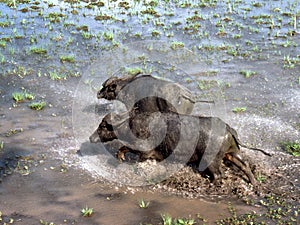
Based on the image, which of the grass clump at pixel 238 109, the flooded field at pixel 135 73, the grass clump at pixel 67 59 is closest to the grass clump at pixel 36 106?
the flooded field at pixel 135 73

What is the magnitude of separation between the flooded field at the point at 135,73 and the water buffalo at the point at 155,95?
927mm

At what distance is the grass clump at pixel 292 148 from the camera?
7.98 m

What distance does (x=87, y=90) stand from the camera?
37.3 feet

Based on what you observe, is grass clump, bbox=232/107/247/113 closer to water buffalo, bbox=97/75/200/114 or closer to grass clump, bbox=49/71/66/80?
water buffalo, bbox=97/75/200/114

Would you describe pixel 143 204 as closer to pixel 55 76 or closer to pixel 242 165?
pixel 242 165

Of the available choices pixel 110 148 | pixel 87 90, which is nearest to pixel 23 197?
pixel 110 148

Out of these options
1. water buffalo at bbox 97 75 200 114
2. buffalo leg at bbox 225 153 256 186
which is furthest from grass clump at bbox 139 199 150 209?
water buffalo at bbox 97 75 200 114

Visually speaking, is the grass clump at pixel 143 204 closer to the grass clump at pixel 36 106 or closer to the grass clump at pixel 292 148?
the grass clump at pixel 292 148

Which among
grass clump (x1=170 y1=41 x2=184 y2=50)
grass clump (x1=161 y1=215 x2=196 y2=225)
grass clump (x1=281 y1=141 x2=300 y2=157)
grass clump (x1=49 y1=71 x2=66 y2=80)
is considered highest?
grass clump (x1=170 y1=41 x2=184 y2=50)

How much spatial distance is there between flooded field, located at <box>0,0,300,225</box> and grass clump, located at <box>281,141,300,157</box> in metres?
0.02

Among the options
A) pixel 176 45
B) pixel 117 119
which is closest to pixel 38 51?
pixel 176 45

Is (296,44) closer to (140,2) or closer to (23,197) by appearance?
(140,2)

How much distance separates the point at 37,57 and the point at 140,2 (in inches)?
396

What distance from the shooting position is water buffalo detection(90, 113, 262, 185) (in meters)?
6.88
